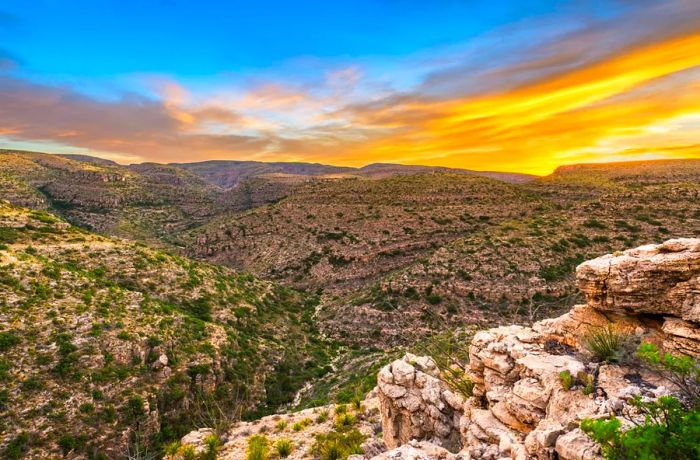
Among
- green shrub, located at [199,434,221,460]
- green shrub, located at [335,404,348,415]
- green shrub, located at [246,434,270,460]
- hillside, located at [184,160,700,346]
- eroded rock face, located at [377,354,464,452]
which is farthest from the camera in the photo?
hillside, located at [184,160,700,346]

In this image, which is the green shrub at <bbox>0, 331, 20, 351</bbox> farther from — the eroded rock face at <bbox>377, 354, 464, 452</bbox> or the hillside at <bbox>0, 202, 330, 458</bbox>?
the eroded rock face at <bbox>377, 354, 464, 452</bbox>

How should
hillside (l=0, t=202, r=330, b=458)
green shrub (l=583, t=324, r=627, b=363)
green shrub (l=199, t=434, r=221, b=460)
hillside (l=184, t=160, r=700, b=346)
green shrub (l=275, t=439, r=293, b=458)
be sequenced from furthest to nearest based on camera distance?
1. hillside (l=184, t=160, r=700, b=346)
2. hillside (l=0, t=202, r=330, b=458)
3. green shrub (l=199, t=434, r=221, b=460)
4. green shrub (l=275, t=439, r=293, b=458)
5. green shrub (l=583, t=324, r=627, b=363)

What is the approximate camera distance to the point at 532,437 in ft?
20.6

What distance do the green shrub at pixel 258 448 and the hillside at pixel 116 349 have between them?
1.97 meters

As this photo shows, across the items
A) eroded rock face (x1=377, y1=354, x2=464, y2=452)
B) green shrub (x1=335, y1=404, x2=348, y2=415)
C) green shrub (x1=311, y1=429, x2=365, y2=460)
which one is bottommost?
green shrub (x1=335, y1=404, x2=348, y2=415)

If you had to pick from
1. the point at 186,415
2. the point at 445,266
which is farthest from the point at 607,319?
the point at 445,266

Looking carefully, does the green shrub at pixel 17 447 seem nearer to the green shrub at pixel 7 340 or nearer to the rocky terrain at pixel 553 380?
the green shrub at pixel 7 340

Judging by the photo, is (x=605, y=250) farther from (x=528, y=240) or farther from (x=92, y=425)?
(x=92, y=425)

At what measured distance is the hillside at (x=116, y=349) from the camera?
1495cm

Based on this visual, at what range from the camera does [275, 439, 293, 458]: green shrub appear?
41.5 feet

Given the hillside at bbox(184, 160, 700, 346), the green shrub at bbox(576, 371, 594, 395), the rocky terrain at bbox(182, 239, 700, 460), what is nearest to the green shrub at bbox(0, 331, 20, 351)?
the rocky terrain at bbox(182, 239, 700, 460)

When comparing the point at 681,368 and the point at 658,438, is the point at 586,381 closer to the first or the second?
the point at 681,368

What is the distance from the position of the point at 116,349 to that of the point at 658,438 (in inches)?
917

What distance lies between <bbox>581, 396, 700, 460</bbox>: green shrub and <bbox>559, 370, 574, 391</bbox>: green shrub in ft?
8.79
